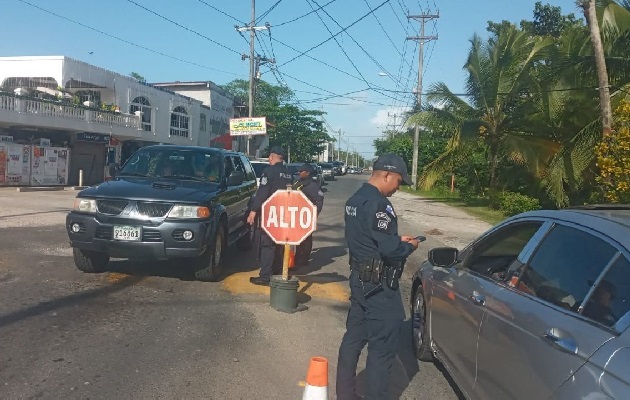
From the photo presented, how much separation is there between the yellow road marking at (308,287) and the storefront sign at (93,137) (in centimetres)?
2241

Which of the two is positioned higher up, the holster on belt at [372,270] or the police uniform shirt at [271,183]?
the police uniform shirt at [271,183]

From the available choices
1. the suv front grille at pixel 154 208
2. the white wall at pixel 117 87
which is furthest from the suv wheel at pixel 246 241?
the white wall at pixel 117 87

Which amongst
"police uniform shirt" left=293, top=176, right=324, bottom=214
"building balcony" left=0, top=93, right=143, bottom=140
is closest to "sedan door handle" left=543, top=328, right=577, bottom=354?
"police uniform shirt" left=293, top=176, right=324, bottom=214

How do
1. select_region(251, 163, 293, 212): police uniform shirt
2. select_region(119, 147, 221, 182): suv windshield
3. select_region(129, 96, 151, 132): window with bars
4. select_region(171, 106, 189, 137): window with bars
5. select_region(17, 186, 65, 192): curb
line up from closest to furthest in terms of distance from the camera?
select_region(251, 163, 293, 212): police uniform shirt, select_region(119, 147, 221, 182): suv windshield, select_region(17, 186, 65, 192): curb, select_region(129, 96, 151, 132): window with bars, select_region(171, 106, 189, 137): window with bars

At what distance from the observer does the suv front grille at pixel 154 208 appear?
6969mm

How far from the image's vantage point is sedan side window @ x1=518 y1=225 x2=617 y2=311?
2.76m

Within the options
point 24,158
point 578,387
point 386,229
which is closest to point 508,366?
point 578,387

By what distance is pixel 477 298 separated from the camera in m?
3.66

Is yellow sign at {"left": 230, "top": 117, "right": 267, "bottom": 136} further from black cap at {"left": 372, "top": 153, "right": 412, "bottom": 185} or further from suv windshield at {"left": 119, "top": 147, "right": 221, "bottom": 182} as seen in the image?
black cap at {"left": 372, "top": 153, "right": 412, "bottom": 185}

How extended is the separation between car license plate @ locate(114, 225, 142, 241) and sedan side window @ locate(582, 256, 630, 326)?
17.6 feet

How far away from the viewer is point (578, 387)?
2.37m

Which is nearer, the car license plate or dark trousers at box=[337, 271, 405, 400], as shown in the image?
dark trousers at box=[337, 271, 405, 400]

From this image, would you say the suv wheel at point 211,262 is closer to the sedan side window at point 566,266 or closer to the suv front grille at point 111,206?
the suv front grille at point 111,206

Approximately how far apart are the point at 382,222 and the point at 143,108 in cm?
3280
